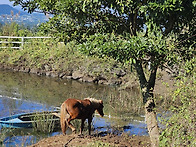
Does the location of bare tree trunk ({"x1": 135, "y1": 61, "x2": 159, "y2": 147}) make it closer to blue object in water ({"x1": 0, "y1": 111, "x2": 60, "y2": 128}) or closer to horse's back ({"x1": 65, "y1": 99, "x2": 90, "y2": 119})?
horse's back ({"x1": 65, "y1": 99, "x2": 90, "y2": 119})

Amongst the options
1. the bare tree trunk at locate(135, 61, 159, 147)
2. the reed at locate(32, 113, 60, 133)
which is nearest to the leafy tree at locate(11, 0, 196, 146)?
the bare tree trunk at locate(135, 61, 159, 147)

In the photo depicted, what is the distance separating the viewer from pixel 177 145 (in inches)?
200

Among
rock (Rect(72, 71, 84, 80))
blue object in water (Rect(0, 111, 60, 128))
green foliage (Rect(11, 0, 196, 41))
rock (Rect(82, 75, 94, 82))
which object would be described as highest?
green foliage (Rect(11, 0, 196, 41))

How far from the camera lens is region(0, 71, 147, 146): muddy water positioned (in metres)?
9.48

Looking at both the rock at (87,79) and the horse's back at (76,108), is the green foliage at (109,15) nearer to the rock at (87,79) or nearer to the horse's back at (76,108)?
the horse's back at (76,108)

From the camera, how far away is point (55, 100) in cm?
1463

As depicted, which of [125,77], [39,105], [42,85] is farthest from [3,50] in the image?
[39,105]

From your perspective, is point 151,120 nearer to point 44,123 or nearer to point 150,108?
point 150,108

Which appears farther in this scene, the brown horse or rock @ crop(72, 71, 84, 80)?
rock @ crop(72, 71, 84, 80)

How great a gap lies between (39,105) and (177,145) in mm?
8891

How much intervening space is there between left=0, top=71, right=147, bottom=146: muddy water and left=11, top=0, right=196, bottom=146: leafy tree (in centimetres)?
275

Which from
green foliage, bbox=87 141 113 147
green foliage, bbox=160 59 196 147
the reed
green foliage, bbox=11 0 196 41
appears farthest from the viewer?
the reed

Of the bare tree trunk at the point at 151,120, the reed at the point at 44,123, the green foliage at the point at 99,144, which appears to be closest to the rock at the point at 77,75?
the reed at the point at 44,123

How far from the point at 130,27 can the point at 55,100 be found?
838 cm
